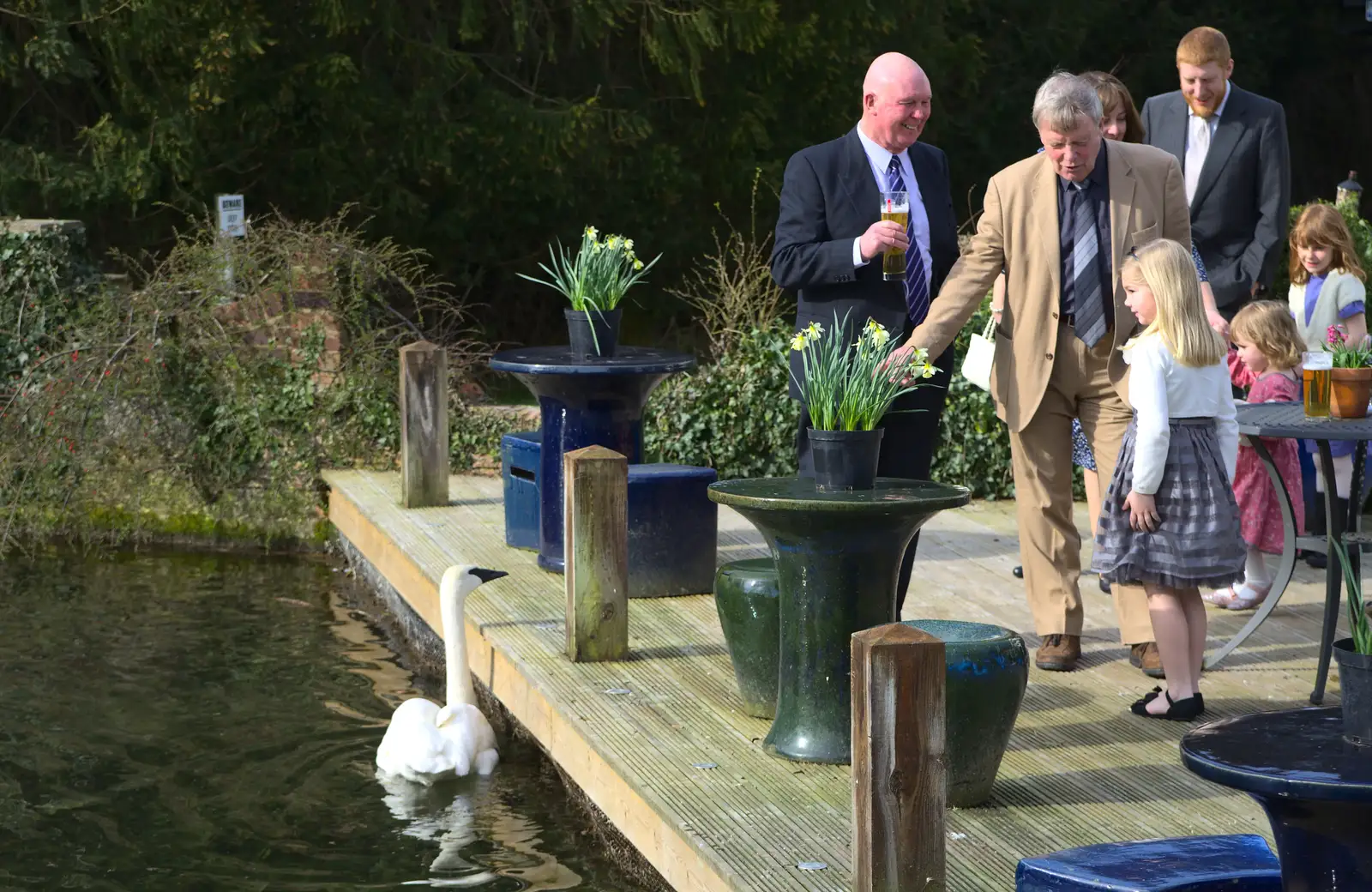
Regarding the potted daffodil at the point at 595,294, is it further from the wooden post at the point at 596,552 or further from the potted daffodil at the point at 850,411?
the potted daffodil at the point at 850,411

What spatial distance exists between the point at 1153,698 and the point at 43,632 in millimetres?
5359

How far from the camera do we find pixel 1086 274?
5.92 metres

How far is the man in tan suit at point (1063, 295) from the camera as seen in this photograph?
5.90m

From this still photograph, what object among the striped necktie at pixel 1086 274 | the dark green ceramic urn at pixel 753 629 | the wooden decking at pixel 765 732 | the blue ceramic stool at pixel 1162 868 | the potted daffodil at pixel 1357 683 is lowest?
the wooden decking at pixel 765 732

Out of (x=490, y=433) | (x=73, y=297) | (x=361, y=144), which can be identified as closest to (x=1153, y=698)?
(x=490, y=433)

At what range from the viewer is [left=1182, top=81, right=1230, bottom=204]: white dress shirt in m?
7.18

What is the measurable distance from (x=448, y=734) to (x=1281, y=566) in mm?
2976

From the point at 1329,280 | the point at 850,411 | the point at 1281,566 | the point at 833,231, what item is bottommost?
the point at 1281,566

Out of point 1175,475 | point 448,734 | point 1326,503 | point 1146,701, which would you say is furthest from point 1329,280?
point 448,734

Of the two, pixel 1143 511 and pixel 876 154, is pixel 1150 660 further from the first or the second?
pixel 876 154

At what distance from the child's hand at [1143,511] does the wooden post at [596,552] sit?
68.9 inches

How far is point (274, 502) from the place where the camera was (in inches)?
421

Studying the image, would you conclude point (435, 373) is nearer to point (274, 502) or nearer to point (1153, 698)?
point (274, 502)

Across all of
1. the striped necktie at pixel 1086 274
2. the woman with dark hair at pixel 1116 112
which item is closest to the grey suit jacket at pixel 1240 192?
the woman with dark hair at pixel 1116 112
